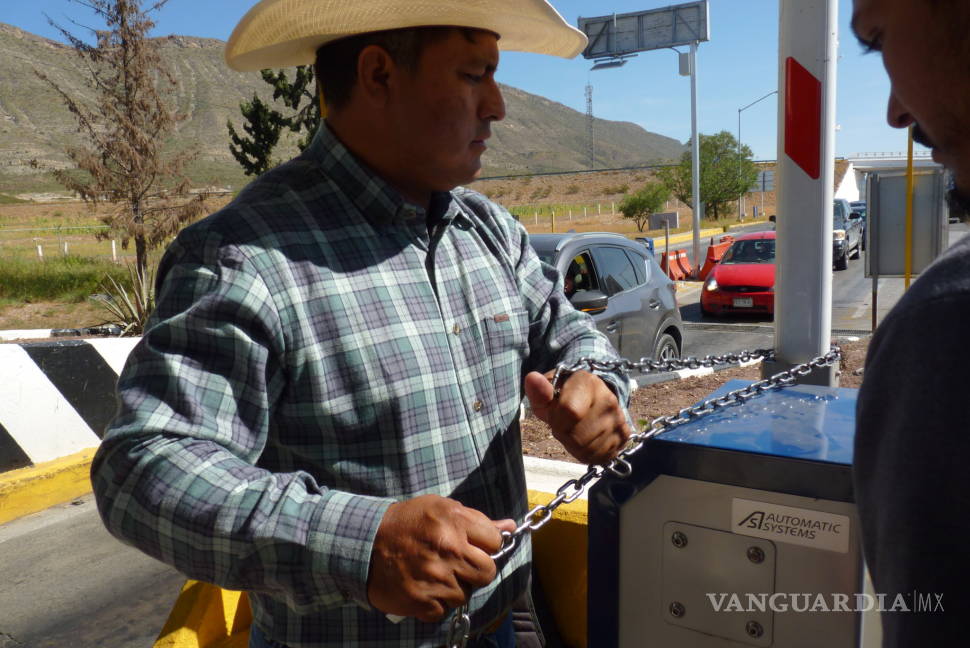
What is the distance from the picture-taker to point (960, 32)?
0.86 m

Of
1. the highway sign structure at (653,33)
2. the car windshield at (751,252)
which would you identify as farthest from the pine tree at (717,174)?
the car windshield at (751,252)

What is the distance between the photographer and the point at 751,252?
15.1m

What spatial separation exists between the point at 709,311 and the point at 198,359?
13.4 m

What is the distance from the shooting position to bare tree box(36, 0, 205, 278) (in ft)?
50.0

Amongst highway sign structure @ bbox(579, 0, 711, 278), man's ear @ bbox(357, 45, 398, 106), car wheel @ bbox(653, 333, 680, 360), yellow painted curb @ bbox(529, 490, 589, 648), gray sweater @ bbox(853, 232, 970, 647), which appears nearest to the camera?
gray sweater @ bbox(853, 232, 970, 647)

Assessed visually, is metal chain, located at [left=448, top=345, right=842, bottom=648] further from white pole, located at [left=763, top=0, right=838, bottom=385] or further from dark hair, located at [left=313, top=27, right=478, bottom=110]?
dark hair, located at [left=313, top=27, right=478, bottom=110]

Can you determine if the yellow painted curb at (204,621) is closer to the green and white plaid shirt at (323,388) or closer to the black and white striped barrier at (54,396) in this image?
the green and white plaid shirt at (323,388)

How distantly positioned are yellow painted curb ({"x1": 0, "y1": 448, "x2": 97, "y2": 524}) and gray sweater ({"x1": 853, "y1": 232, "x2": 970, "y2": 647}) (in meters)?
4.94

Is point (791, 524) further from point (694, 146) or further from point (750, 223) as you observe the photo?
point (750, 223)

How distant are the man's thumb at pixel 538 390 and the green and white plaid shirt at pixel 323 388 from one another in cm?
14

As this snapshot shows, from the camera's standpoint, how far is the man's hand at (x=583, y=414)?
5.28 feet

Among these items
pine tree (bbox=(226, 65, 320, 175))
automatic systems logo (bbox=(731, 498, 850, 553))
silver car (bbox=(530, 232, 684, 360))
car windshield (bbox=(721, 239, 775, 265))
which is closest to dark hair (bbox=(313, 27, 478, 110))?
automatic systems logo (bbox=(731, 498, 850, 553))

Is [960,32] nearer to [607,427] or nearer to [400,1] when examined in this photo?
[607,427]

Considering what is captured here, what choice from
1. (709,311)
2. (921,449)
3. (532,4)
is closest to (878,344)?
(921,449)
